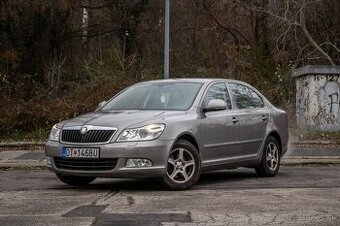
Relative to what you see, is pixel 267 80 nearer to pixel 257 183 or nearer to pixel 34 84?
pixel 34 84

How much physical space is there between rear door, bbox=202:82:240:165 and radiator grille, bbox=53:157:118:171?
1.50 meters

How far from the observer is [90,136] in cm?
927

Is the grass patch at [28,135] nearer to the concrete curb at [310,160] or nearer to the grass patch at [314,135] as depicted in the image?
the grass patch at [314,135]

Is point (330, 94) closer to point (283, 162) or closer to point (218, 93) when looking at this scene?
point (283, 162)

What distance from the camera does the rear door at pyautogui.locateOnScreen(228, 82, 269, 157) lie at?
1093 centimetres

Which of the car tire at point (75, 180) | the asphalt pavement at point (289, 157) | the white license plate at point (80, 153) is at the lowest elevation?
the asphalt pavement at point (289, 157)

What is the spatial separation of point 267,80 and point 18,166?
13.1 meters

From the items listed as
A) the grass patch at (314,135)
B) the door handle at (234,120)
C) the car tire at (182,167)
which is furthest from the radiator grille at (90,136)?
the grass patch at (314,135)

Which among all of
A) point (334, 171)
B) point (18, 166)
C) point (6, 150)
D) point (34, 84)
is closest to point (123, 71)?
point (34, 84)

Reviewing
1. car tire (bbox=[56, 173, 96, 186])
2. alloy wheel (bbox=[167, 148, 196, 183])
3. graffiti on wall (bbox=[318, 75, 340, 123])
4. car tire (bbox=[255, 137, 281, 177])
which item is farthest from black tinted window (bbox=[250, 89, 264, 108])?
graffiti on wall (bbox=[318, 75, 340, 123])

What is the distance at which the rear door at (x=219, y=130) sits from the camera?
1012 centimetres

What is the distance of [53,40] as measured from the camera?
2650 centimetres

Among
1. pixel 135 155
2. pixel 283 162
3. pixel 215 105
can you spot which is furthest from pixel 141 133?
pixel 283 162

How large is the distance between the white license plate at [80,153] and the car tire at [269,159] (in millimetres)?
3233
